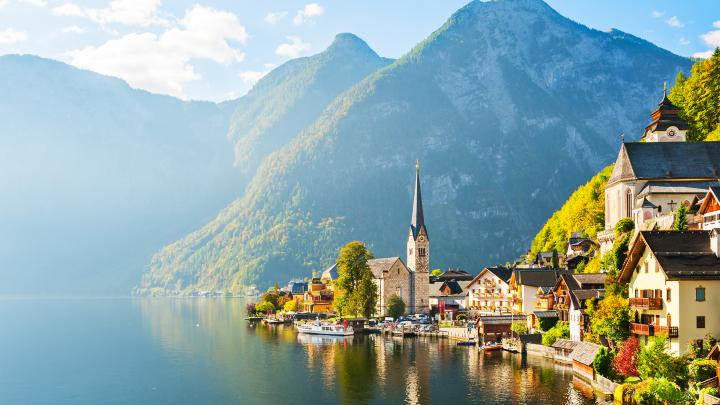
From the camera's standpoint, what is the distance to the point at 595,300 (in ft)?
251

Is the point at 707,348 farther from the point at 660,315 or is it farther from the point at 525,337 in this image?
the point at 525,337

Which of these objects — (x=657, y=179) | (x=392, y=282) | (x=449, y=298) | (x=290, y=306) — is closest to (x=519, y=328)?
(x=657, y=179)

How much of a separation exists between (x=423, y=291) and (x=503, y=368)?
2876 inches

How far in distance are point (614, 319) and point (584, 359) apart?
7.52 metres

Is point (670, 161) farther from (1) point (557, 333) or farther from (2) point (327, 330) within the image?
(2) point (327, 330)

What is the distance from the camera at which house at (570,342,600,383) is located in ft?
215

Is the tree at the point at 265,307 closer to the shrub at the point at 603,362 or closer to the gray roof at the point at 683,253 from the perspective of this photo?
the shrub at the point at 603,362

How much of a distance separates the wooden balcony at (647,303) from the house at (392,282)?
89929 mm

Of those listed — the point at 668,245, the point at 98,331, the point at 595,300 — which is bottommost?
the point at 98,331

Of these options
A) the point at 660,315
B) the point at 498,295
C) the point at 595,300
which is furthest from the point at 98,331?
the point at 660,315

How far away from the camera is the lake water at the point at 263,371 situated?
65.3 meters

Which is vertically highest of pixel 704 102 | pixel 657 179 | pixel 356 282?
pixel 704 102

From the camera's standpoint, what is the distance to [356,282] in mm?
140750

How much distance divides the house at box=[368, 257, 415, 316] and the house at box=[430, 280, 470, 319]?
5.53 m
